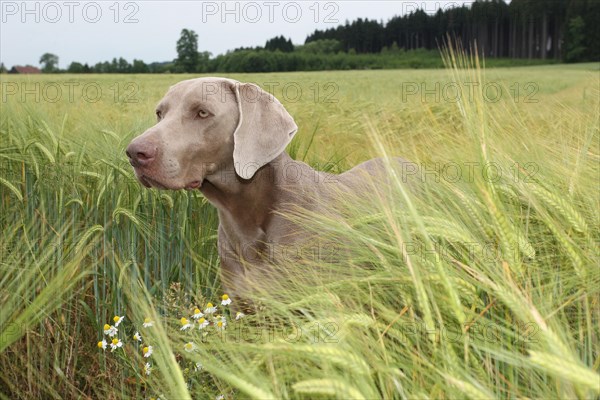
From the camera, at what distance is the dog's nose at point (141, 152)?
89.0 inches

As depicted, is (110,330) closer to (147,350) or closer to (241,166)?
(147,350)

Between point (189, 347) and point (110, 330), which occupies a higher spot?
point (189, 347)

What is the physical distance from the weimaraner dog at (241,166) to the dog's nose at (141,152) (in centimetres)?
10

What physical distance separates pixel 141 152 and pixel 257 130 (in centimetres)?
46

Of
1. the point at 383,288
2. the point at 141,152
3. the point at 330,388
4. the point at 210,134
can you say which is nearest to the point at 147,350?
the point at 141,152

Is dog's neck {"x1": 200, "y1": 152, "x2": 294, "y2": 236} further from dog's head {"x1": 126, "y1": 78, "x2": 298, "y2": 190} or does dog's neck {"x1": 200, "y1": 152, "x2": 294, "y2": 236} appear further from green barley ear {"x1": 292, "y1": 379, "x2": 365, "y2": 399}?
green barley ear {"x1": 292, "y1": 379, "x2": 365, "y2": 399}

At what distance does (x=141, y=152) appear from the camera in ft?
7.41

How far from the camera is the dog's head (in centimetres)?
232

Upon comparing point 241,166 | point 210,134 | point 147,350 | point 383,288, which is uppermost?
point 210,134

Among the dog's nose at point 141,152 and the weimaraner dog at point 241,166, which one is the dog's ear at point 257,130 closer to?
the weimaraner dog at point 241,166

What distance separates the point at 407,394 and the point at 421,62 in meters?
52.2

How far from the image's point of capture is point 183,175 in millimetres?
2367

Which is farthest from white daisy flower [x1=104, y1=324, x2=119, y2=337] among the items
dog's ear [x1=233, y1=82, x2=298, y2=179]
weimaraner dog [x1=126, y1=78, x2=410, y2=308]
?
dog's ear [x1=233, y1=82, x2=298, y2=179]

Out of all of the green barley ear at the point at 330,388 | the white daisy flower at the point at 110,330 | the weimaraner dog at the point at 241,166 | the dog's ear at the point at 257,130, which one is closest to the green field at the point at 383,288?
the green barley ear at the point at 330,388
